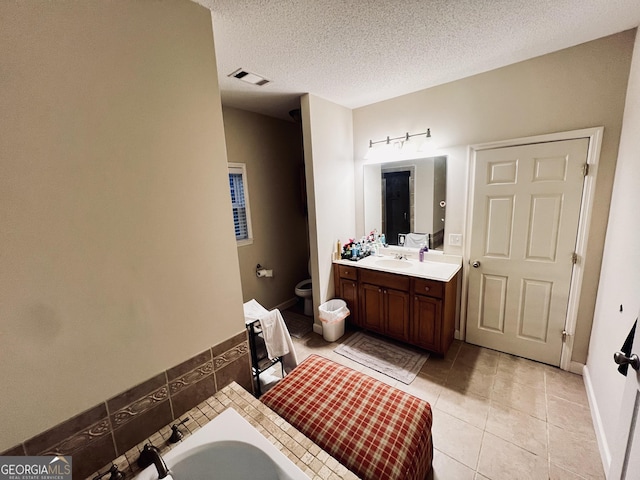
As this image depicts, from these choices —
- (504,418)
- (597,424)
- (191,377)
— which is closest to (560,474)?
(504,418)

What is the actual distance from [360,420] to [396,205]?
2278mm

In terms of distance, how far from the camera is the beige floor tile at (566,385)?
76.0 inches

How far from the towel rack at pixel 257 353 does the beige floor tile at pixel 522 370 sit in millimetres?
2009

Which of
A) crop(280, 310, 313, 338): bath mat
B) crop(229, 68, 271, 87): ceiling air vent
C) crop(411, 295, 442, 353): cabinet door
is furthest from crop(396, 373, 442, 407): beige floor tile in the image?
crop(229, 68, 271, 87): ceiling air vent

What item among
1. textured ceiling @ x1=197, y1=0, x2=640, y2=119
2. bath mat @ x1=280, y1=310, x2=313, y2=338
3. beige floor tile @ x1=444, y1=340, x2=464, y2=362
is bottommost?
bath mat @ x1=280, y1=310, x2=313, y2=338

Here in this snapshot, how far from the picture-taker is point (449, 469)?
59.2 inches

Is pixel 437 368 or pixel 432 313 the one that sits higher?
pixel 432 313

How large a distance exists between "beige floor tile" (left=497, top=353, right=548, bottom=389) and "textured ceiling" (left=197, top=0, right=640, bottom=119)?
2.61 meters

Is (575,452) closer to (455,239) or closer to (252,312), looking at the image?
(455,239)

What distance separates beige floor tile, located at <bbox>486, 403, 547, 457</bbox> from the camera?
1606 mm

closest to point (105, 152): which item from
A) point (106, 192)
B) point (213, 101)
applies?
point (106, 192)

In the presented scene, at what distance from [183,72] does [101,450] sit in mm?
1729

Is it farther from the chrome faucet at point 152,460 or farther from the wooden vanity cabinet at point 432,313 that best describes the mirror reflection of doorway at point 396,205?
the chrome faucet at point 152,460

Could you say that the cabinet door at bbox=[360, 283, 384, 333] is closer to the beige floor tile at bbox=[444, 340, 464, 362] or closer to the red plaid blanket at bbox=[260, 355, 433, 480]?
the beige floor tile at bbox=[444, 340, 464, 362]
